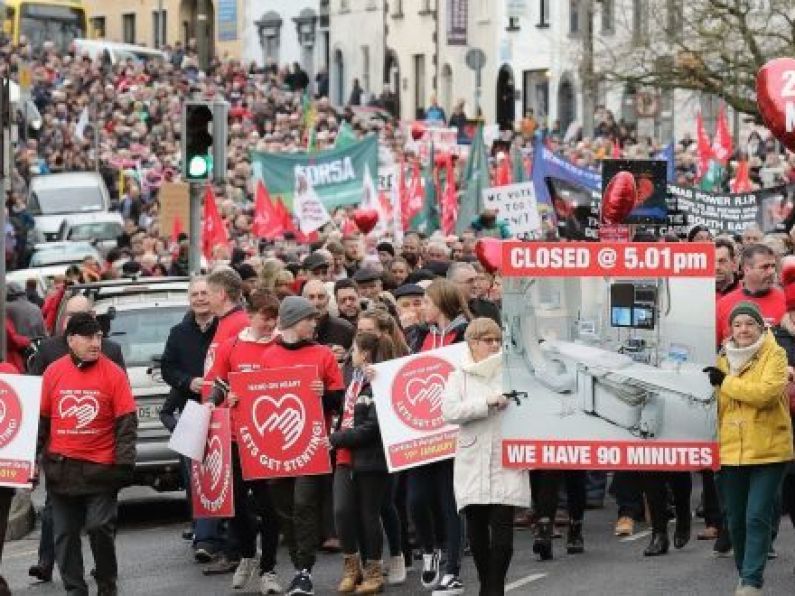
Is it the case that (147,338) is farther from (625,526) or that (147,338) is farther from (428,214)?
(428,214)

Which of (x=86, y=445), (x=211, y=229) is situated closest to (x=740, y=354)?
(x=86, y=445)

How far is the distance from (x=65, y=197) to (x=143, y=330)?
26.9m

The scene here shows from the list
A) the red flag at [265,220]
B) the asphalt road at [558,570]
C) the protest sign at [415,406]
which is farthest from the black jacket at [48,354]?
the red flag at [265,220]

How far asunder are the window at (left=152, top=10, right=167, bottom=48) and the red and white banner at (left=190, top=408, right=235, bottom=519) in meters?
74.5

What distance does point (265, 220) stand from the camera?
33750mm

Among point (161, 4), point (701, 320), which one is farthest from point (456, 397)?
point (161, 4)

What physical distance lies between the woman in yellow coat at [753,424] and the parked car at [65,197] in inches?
1269

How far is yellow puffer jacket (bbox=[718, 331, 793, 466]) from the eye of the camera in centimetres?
Answer: 1472

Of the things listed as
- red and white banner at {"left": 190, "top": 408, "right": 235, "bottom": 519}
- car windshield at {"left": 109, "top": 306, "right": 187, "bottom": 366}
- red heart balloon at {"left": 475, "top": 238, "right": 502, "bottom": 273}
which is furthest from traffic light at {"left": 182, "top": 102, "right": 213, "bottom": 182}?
red and white banner at {"left": 190, "top": 408, "right": 235, "bottom": 519}

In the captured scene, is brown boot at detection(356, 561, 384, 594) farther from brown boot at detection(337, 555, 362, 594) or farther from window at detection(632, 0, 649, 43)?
window at detection(632, 0, 649, 43)

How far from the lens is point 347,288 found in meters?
18.8

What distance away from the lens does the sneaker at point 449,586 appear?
52.1 ft

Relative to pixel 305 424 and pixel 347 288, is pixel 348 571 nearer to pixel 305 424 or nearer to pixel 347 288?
pixel 305 424

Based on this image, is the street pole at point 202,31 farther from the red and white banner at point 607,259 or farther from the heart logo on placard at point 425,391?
the red and white banner at point 607,259
